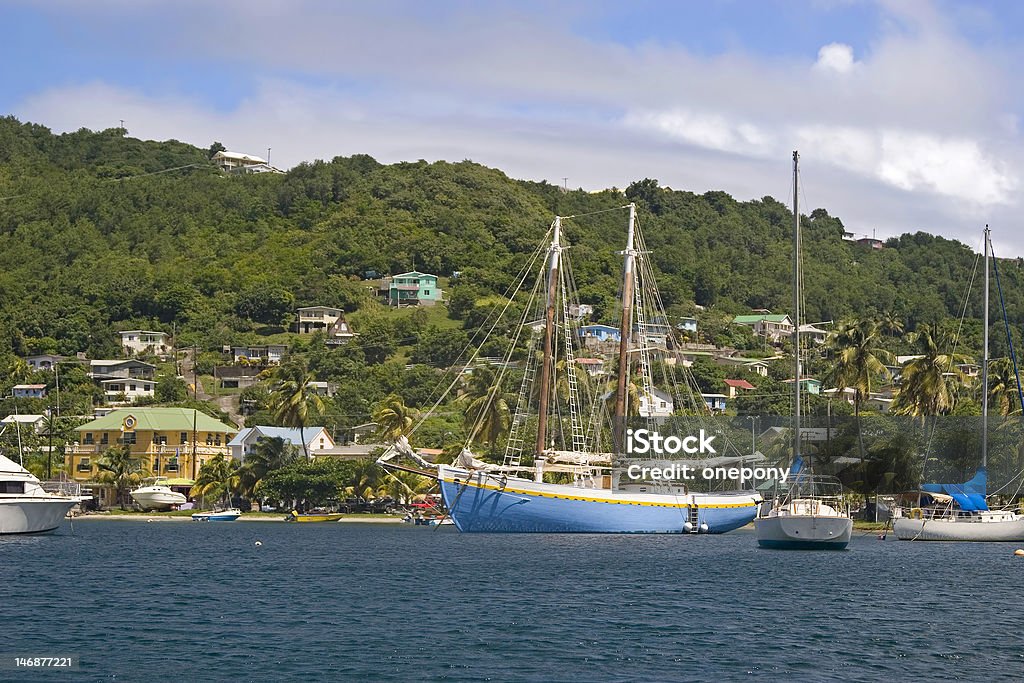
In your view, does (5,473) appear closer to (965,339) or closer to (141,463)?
(141,463)

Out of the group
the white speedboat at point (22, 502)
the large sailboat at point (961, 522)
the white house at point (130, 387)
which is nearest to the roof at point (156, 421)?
the white house at point (130, 387)

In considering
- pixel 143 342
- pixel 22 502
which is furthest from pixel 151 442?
pixel 22 502

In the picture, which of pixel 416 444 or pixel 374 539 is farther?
pixel 416 444

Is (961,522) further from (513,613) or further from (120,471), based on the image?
(120,471)

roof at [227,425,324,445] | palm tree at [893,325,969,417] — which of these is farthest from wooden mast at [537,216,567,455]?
roof at [227,425,324,445]

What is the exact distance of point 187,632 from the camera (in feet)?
117

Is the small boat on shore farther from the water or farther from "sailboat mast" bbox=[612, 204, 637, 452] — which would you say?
the water

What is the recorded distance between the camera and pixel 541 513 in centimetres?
8000

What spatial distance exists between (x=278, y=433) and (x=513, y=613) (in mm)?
102715

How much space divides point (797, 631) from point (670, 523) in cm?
4821

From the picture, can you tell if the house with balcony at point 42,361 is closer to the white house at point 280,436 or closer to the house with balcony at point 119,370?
the house with balcony at point 119,370

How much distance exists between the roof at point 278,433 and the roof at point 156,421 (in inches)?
150

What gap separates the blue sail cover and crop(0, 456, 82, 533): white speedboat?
170 feet

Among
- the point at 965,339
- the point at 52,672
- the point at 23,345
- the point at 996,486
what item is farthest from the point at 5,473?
the point at 965,339
